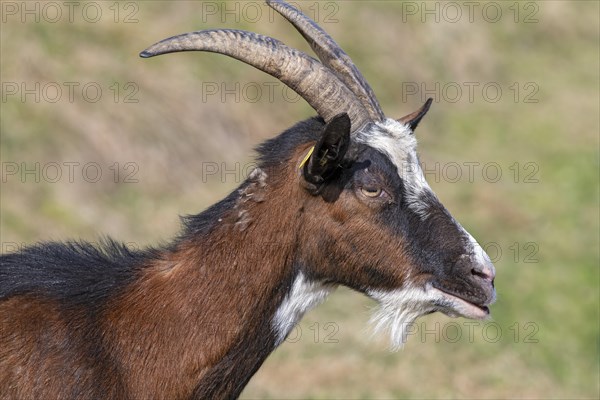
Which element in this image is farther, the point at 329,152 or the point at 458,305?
the point at 458,305

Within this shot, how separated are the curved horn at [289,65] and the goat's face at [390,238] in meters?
0.29

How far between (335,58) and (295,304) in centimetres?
177

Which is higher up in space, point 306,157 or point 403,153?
point 403,153

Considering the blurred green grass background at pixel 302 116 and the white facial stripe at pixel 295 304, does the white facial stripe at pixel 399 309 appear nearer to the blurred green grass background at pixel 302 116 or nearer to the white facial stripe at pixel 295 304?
the white facial stripe at pixel 295 304

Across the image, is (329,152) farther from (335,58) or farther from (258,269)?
(335,58)

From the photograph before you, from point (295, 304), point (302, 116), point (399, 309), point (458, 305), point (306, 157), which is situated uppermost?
point (302, 116)

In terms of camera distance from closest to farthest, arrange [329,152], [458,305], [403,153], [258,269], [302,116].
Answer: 1. [329,152]
2. [258,269]
3. [458,305]
4. [403,153]
5. [302,116]

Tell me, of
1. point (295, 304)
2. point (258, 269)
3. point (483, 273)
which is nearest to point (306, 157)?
point (258, 269)

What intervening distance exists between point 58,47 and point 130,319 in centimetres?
1084

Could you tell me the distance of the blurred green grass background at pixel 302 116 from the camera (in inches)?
486

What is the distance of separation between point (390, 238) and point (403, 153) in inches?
21.4

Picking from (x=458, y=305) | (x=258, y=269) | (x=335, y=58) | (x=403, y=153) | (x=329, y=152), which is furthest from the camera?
(x=335, y=58)

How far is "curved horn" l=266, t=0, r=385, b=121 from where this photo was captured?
681 centimetres

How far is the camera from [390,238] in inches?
245
